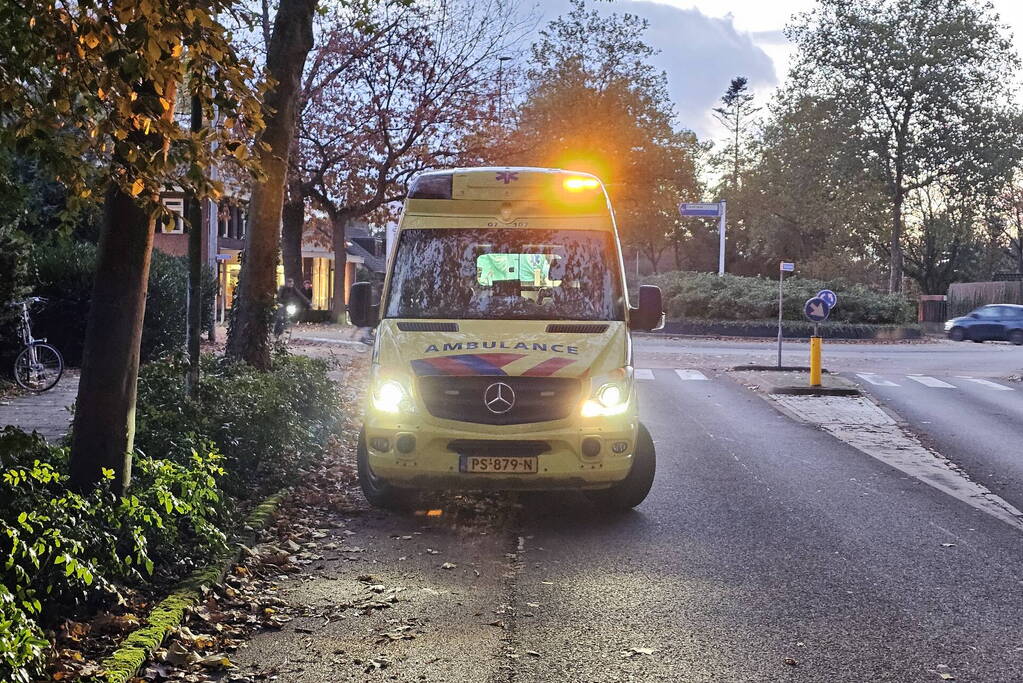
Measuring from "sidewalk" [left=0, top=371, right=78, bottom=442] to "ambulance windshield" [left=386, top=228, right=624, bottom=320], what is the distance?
377 cm

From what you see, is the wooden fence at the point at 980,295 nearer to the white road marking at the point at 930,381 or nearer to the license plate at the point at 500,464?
the white road marking at the point at 930,381

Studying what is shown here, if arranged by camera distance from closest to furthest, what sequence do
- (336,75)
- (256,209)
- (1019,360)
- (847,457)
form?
(847,457) < (256,209) < (1019,360) < (336,75)

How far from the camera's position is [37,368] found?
611 inches

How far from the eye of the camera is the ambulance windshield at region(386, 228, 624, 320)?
8.61 metres

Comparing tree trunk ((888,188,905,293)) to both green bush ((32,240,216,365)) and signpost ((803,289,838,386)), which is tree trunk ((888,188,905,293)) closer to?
signpost ((803,289,838,386))

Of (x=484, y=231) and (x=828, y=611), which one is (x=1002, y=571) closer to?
(x=828, y=611)

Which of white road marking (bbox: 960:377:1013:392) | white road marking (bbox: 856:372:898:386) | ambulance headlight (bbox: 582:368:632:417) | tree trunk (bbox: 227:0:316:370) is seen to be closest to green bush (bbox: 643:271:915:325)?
white road marking (bbox: 856:372:898:386)

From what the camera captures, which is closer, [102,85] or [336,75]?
[102,85]

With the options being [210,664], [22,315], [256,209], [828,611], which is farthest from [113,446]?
[22,315]

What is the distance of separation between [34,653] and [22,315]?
1233 centimetres

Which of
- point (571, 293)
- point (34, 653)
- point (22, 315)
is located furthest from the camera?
point (22, 315)

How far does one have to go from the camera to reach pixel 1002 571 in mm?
7012

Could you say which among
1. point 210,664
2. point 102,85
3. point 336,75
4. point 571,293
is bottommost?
point 210,664

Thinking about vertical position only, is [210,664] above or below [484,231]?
below
